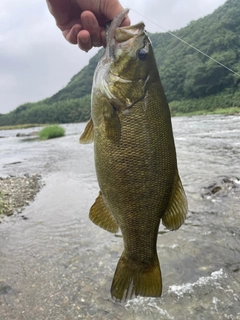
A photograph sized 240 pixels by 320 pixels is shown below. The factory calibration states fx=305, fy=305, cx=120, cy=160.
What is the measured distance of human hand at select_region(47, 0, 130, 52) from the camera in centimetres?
279

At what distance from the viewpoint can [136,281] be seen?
2494 mm

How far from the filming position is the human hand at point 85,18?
9.14 ft

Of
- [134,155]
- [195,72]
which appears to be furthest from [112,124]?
[195,72]

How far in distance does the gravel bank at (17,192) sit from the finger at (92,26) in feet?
23.7

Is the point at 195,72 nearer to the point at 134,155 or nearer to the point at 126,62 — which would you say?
the point at 126,62

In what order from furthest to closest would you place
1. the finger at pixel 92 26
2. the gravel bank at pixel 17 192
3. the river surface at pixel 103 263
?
the gravel bank at pixel 17 192, the river surface at pixel 103 263, the finger at pixel 92 26

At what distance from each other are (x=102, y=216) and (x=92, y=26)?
1.72 meters

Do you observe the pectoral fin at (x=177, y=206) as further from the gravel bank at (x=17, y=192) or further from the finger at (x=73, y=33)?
the gravel bank at (x=17, y=192)

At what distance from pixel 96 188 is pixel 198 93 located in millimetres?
80387

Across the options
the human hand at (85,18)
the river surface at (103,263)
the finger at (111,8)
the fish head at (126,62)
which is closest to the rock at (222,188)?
the river surface at (103,263)

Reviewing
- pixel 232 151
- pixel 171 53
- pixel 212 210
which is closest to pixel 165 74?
pixel 171 53

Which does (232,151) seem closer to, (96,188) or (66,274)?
(96,188)

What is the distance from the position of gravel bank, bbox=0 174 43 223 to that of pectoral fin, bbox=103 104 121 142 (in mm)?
7563

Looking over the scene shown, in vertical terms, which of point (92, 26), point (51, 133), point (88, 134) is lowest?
point (51, 133)
